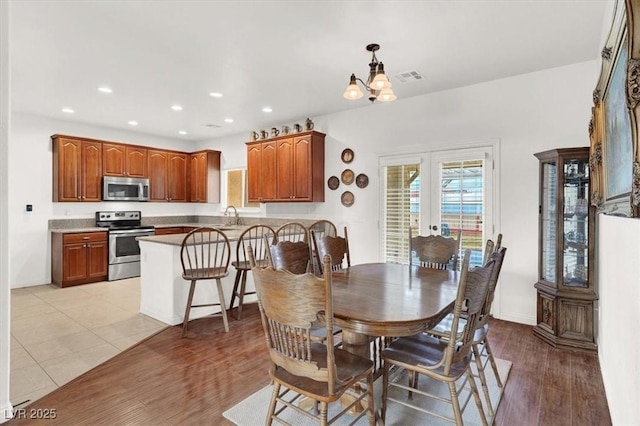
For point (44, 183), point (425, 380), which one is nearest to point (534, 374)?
point (425, 380)

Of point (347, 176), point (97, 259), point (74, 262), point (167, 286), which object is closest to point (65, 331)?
point (167, 286)

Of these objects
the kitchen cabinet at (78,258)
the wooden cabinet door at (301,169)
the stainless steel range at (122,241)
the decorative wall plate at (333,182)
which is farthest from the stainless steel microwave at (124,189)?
the decorative wall plate at (333,182)

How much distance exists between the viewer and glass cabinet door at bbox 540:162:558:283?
3.35 meters

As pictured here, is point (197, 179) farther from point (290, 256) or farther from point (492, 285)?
point (492, 285)

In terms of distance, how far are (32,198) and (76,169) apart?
0.76 meters

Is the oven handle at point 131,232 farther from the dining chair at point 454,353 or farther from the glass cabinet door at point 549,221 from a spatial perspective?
the glass cabinet door at point 549,221

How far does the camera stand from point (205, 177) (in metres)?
6.99

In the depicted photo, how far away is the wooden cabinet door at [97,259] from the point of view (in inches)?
218

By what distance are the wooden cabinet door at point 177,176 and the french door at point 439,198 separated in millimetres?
4520

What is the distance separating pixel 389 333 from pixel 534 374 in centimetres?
181

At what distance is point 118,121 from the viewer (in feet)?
18.9

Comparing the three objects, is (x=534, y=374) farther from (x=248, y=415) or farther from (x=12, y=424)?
(x=12, y=424)

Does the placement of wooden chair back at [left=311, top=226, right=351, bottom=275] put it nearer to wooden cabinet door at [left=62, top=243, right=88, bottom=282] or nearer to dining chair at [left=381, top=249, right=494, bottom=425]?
dining chair at [left=381, top=249, right=494, bottom=425]

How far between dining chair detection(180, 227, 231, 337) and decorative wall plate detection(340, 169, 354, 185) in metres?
2.11
